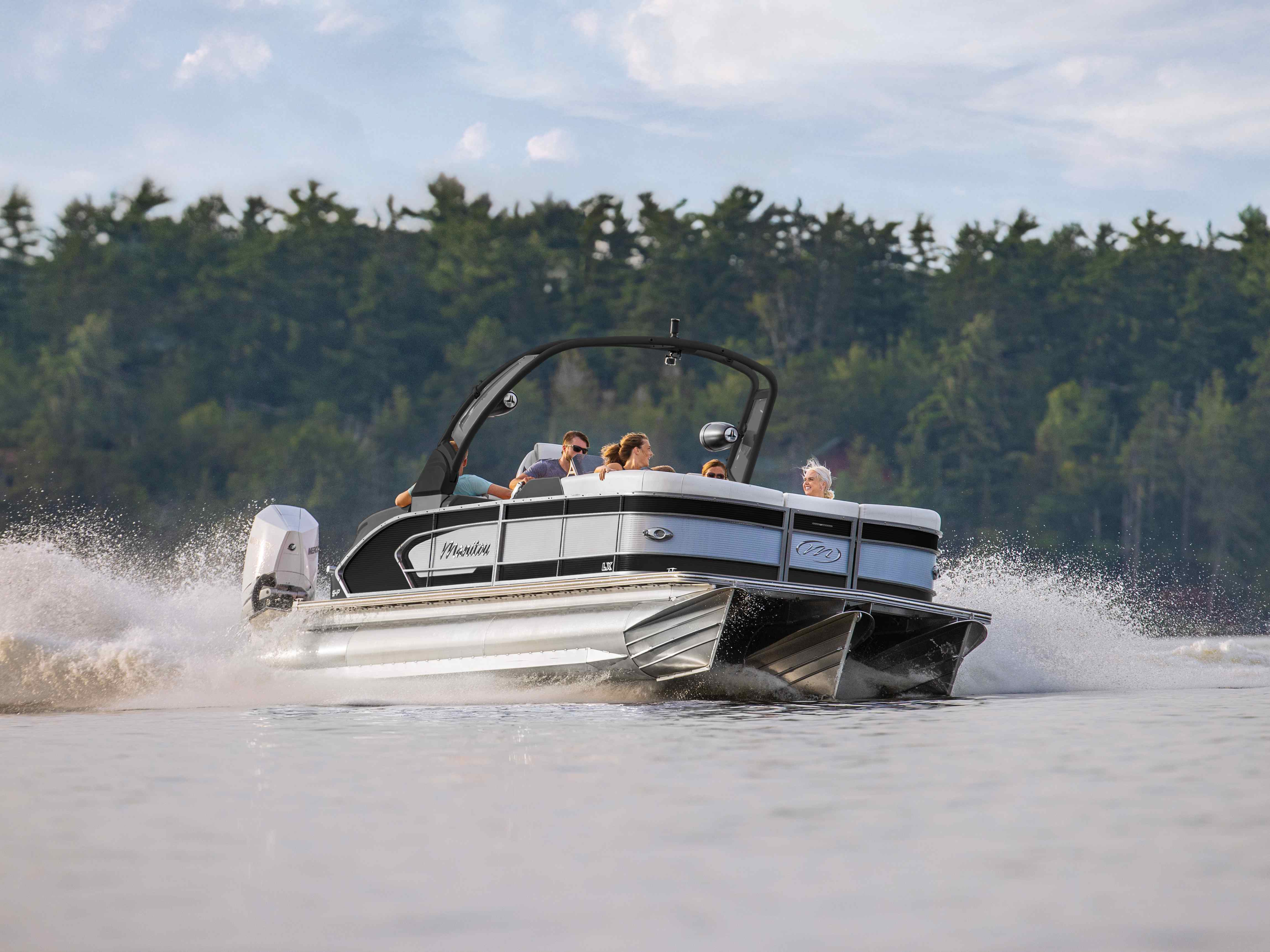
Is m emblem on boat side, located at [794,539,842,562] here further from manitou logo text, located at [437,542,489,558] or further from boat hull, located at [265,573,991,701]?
manitou logo text, located at [437,542,489,558]

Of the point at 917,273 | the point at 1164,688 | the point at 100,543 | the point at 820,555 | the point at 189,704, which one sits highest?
the point at 917,273

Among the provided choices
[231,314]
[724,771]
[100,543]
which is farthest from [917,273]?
[724,771]

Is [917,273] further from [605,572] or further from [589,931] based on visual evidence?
[589,931]

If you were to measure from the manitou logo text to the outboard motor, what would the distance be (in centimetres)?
194

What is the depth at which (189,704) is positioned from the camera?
11.4 meters

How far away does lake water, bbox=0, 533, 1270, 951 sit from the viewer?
13.4 feet

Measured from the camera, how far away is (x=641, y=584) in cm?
1022

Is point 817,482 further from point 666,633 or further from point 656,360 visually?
point 656,360

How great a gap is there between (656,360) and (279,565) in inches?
1958

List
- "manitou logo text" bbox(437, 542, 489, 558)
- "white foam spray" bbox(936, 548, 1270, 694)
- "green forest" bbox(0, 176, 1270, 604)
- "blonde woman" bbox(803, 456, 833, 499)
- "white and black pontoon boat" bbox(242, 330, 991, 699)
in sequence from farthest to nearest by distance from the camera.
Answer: "green forest" bbox(0, 176, 1270, 604), "white foam spray" bbox(936, 548, 1270, 694), "blonde woman" bbox(803, 456, 833, 499), "manitou logo text" bbox(437, 542, 489, 558), "white and black pontoon boat" bbox(242, 330, 991, 699)

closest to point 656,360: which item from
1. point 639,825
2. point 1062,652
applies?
point 1062,652

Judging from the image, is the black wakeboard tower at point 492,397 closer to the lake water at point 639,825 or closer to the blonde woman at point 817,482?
the blonde woman at point 817,482

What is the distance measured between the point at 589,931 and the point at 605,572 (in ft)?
21.0

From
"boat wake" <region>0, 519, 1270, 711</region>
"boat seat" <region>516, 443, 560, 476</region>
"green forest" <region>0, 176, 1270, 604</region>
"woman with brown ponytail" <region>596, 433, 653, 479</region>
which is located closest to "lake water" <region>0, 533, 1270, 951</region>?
"boat wake" <region>0, 519, 1270, 711</region>
